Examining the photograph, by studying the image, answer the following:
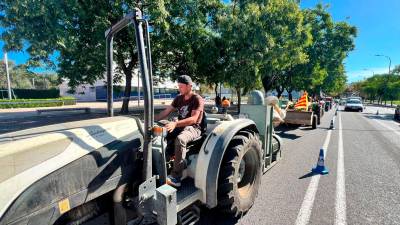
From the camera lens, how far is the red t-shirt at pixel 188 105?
3.11 meters

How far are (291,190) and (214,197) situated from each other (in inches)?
81.6

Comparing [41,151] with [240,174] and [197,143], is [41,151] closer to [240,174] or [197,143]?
[197,143]

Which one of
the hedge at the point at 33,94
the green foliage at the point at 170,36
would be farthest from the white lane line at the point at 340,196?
the hedge at the point at 33,94

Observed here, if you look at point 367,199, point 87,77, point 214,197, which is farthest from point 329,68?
point 214,197

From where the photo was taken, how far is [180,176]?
2.75 m

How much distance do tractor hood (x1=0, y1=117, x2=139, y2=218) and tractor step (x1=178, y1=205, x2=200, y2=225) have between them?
111 cm

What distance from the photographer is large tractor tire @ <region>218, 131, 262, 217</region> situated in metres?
2.96

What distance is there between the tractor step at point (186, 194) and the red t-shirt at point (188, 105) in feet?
2.45

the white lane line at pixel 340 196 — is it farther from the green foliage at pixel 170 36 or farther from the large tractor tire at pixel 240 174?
the green foliage at pixel 170 36

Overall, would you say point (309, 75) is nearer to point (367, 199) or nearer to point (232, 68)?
point (232, 68)

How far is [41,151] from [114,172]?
0.60 m

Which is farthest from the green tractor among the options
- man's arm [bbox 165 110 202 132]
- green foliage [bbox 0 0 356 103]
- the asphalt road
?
green foliage [bbox 0 0 356 103]

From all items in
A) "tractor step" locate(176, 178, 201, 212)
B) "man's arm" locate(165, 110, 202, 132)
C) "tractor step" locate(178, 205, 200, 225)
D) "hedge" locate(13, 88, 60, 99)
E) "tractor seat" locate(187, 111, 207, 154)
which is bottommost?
"tractor step" locate(178, 205, 200, 225)

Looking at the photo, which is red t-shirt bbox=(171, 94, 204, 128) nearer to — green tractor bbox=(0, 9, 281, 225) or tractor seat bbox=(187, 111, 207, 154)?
tractor seat bbox=(187, 111, 207, 154)
